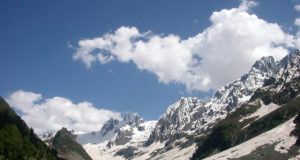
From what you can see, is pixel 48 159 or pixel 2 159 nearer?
pixel 2 159

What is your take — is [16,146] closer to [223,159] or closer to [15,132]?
[15,132]

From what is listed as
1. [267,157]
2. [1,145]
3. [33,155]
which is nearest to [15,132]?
[33,155]

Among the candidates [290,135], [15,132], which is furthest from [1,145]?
[290,135]

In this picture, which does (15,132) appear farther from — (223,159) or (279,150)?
(279,150)

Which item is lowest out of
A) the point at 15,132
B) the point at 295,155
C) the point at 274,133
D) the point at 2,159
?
the point at 295,155

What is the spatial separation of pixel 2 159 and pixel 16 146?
17.0 meters

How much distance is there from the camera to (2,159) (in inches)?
5571

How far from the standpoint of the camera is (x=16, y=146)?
15838cm

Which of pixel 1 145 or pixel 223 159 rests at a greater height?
pixel 1 145

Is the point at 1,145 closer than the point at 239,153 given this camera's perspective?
Yes

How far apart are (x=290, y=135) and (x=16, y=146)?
459ft

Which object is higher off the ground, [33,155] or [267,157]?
[33,155]

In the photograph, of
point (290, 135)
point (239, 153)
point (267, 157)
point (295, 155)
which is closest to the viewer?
point (295, 155)

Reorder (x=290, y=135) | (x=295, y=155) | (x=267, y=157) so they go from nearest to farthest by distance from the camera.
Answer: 1. (x=295, y=155)
2. (x=267, y=157)
3. (x=290, y=135)
